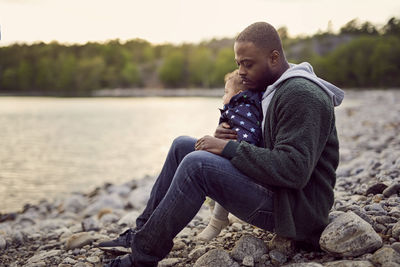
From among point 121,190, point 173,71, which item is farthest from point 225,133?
point 173,71

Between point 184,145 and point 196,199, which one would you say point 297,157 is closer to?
point 196,199

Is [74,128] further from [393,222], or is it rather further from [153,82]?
[153,82]

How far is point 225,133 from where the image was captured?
262 centimetres

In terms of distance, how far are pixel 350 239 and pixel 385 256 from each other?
211 millimetres

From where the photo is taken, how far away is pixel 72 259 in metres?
3.27

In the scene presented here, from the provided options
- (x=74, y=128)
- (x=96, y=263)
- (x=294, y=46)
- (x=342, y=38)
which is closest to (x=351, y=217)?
(x=96, y=263)

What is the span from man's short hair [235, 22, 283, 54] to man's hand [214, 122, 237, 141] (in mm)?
557

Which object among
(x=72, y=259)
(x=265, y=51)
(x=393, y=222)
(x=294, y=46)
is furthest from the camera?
(x=294, y=46)

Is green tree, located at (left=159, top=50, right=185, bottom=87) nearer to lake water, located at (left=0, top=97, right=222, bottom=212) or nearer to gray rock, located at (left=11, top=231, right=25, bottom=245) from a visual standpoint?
lake water, located at (left=0, top=97, right=222, bottom=212)

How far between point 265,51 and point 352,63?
78481mm

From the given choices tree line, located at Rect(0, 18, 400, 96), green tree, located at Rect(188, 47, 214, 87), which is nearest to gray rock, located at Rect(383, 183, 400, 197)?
tree line, located at Rect(0, 18, 400, 96)

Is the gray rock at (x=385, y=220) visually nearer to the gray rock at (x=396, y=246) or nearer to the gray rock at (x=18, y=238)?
the gray rock at (x=396, y=246)

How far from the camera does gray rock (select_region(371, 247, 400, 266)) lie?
2.21 meters

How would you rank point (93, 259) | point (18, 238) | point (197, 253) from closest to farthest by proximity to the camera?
point (197, 253) → point (93, 259) → point (18, 238)
